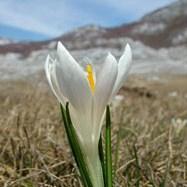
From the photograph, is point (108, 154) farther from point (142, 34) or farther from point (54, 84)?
point (142, 34)

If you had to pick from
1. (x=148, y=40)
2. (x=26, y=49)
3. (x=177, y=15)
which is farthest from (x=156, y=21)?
(x=26, y=49)

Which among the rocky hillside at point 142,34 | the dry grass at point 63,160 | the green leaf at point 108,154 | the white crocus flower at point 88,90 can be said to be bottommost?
the rocky hillside at point 142,34

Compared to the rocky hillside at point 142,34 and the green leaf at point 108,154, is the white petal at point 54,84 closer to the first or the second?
the green leaf at point 108,154

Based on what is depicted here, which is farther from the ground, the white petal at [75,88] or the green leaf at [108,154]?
the white petal at [75,88]

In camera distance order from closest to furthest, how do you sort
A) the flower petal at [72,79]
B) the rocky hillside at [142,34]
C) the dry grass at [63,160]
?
1. the flower petal at [72,79]
2. the dry grass at [63,160]
3. the rocky hillside at [142,34]

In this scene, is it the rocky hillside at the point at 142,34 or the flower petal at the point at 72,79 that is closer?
the flower petal at the point at 72,79

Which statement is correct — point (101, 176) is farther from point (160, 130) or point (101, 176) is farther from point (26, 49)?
point (26, 49)

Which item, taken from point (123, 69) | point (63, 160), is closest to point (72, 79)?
point (123, 69)

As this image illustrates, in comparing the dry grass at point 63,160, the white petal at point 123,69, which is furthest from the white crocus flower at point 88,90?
the dry grass at point 63,160

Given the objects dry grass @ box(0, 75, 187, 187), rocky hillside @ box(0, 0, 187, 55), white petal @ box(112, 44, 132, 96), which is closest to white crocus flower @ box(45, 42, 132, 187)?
white petal @ box(112, 44, 132, 96)
